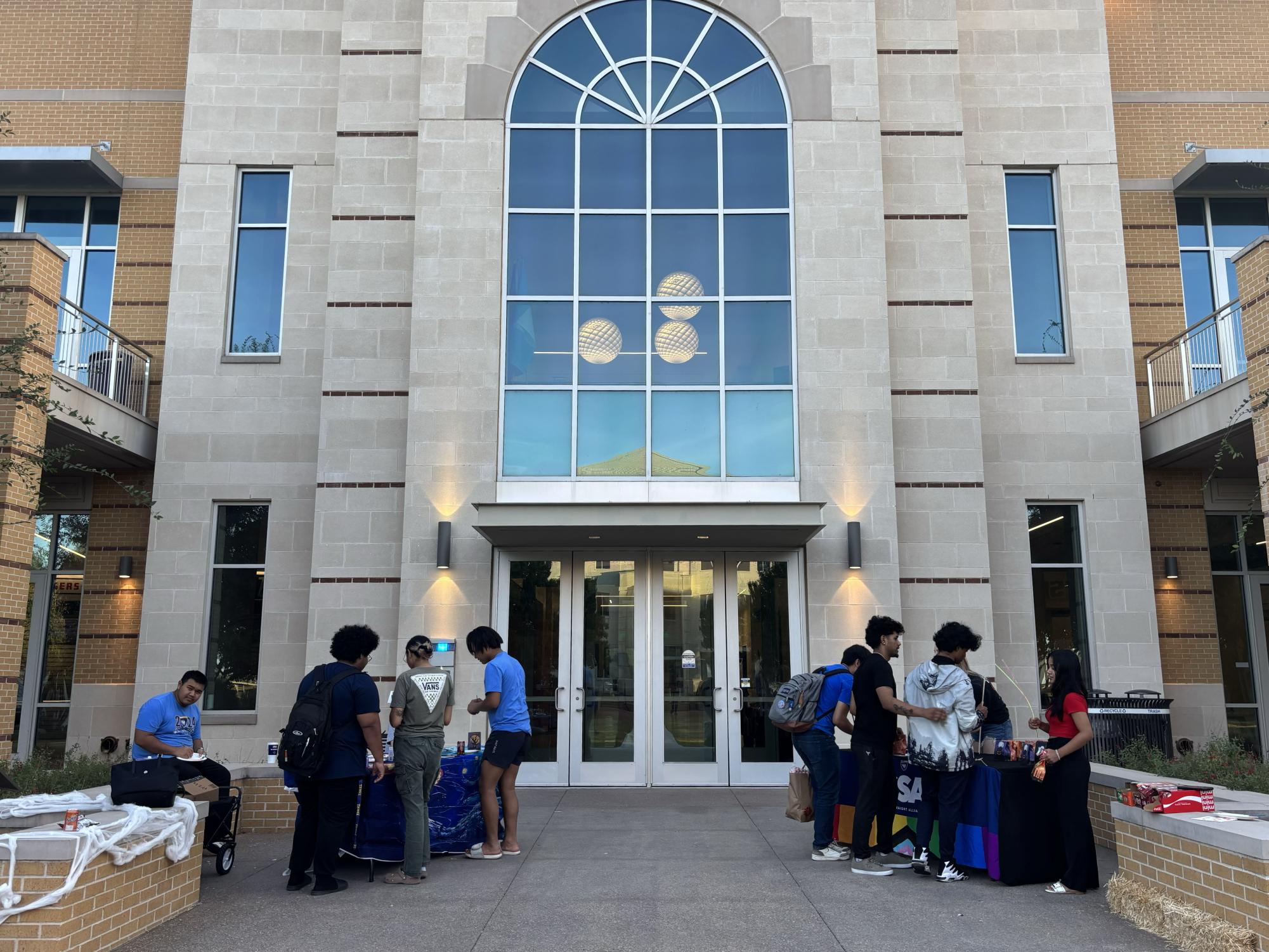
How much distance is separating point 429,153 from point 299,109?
3.00 m

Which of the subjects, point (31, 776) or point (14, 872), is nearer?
point (14, 872)

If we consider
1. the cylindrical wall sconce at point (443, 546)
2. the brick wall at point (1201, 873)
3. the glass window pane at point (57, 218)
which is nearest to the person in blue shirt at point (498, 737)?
the cylindrical wall sconce at point (443, 546)

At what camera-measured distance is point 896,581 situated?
12.9 m

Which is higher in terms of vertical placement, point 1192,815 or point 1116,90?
point 1116,90

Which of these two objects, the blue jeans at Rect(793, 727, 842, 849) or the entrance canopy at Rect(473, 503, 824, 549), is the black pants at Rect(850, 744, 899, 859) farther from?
the entrance canopy at Rect(473, 503, 824, 549)

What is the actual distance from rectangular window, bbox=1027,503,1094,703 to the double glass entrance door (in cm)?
378

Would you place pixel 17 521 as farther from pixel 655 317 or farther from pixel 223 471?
pixel 655 317

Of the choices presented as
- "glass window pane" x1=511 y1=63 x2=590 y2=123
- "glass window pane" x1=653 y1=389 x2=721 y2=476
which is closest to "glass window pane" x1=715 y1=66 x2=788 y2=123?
"glass window pane" x1=511 y1=63 x2=590 y2=123

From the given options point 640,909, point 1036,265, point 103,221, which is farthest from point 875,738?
point 103,221

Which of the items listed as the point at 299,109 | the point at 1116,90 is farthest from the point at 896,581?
the point at 299,109

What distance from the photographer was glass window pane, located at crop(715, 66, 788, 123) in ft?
46.1

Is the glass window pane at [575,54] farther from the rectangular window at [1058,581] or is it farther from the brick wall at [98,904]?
the brick wall at [98,904]

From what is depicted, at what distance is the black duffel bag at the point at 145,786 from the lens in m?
7.00

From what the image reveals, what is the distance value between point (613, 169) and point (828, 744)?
871 centimetres
